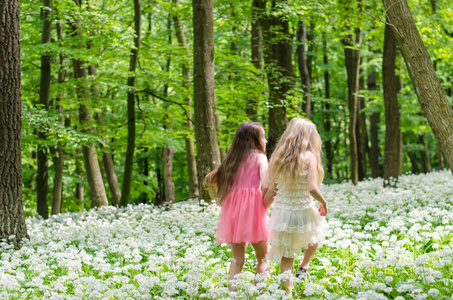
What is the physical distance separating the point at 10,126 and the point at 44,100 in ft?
15.2

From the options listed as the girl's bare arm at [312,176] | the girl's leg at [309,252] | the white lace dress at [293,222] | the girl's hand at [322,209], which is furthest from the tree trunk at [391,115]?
the girl's bare arm at [312,176]

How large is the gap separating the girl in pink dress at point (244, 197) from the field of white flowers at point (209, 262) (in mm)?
364

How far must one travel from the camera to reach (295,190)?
489cm

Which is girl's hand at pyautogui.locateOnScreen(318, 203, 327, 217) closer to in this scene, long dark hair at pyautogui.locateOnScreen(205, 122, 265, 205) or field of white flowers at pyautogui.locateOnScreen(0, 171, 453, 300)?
field of white flowers at pyautogui.locateOnScreen(0, 171, 453, 300)

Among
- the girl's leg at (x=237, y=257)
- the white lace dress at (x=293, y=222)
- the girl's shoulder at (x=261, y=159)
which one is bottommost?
the girl's leg at (x=237, y=257)

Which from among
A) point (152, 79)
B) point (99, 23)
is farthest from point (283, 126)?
point (99, 23)

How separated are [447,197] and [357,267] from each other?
16.5 feet

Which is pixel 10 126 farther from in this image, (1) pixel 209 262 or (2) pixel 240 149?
(2) pixel 240 149

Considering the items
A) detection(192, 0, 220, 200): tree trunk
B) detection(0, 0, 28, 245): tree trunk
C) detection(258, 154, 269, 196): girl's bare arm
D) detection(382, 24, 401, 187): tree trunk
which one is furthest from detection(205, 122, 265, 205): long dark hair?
detection(382, 24, 401, 187): tree trunk

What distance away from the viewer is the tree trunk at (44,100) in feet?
39.2

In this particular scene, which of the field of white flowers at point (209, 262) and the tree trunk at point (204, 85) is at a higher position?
the tree trunk at point (204, 85)

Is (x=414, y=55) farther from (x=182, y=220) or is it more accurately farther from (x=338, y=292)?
(x=182, y=220)

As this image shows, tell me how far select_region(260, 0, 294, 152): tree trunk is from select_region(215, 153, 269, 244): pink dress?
23.3 feet

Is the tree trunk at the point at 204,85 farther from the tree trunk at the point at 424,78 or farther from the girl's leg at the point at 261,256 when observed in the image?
the girl's leg at the point at 261,256
